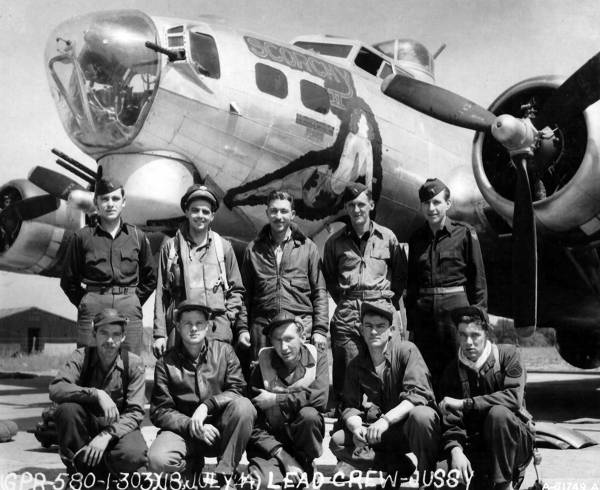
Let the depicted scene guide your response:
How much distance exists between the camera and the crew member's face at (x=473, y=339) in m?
4.38

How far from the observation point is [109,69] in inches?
292

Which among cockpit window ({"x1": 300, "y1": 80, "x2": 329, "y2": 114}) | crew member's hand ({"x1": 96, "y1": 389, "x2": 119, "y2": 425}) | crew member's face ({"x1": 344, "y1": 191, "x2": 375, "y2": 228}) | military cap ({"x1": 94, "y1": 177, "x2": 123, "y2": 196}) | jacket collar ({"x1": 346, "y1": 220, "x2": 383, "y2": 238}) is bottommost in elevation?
crew member's hand ({"x1": 96, "y1": 389, "x2": 119, "y2": 425})

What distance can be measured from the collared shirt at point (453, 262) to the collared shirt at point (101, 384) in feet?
7.53

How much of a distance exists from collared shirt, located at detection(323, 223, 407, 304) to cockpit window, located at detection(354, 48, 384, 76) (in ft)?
15.7

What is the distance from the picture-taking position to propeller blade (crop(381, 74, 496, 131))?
25.6 feet

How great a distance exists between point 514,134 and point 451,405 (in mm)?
3755

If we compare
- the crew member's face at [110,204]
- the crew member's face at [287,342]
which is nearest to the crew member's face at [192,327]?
the crew member's face at [287,342]

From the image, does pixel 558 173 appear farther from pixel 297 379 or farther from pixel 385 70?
pixel 297 379

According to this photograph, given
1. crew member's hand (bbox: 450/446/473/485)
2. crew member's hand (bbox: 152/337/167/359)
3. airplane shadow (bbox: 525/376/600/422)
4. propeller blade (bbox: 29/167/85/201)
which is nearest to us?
crew member's hand (bbox: 450/446/473/485)

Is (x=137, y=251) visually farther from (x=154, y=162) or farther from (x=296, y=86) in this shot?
(x=296, y=86)

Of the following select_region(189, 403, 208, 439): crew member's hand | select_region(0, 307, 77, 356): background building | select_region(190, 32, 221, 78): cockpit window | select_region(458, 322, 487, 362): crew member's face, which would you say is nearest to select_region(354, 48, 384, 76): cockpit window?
select_region(190, 32, 221, 78): cockpit window

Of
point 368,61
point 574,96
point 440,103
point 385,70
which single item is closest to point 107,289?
point 440,103

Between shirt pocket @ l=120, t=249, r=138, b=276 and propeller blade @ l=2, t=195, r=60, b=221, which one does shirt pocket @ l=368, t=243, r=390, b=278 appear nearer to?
shirt pocket @ l=120, t=249, r=138, b=276

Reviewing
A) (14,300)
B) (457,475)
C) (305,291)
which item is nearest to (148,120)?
(305,291)
